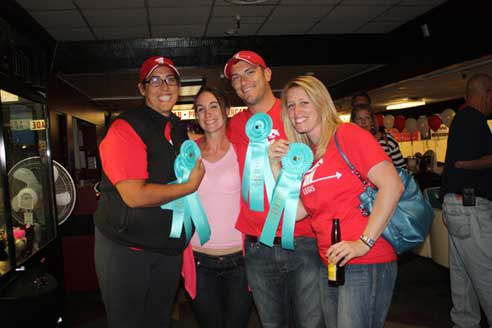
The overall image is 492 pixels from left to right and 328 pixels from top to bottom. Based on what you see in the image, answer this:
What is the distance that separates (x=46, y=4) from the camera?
439 centimetres

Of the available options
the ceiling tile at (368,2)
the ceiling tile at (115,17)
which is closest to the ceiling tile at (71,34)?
the ceiling tile at (115,17)

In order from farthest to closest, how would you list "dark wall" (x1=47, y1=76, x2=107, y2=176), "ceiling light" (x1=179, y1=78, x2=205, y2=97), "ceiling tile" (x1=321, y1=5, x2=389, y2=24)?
"ceiling light" (x1=179, y1=78, x2=205, y2=97) → "dark wall" (x1=47, y1=76, x2=107, y2=176) → "ceiling tile" (x1=321, y1=5, x2=389, y2=24)

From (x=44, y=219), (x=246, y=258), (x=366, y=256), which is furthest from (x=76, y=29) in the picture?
(x=366, y=256)

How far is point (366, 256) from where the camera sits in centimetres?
154

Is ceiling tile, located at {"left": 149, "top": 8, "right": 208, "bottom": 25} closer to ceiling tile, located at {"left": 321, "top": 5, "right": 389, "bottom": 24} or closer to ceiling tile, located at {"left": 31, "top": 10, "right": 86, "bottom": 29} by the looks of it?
ceiling tile, located at {"left": 31, "top": 10, "right": 86, "bottom": 29}

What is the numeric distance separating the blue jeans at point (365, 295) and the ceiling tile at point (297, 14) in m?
3.98

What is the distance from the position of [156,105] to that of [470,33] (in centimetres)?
421

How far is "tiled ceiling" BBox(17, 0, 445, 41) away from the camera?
459 cm

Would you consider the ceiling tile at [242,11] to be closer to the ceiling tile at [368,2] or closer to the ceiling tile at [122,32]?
the ceiling tile at [368,2]

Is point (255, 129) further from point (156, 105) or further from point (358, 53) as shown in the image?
point (358, 53)

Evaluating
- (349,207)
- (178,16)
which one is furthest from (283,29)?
(349,207)

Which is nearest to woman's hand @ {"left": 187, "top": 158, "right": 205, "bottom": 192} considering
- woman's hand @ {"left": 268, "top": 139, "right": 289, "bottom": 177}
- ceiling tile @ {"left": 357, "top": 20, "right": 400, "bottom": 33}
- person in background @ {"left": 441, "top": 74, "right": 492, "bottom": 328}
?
woman's hand @ {"left": 268, "top": 139, "right": 289, "bottom": 177}

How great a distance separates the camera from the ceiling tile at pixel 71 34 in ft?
17.1

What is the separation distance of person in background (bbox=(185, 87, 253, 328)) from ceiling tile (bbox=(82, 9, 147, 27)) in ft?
10.4
